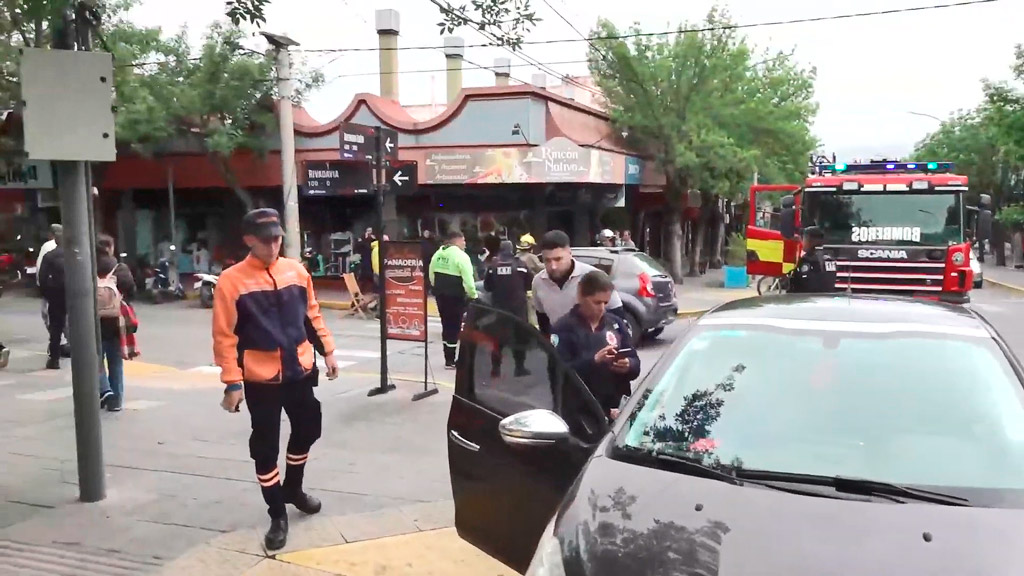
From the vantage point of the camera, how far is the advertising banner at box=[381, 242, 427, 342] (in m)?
9.63

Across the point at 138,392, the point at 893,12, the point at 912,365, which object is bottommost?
the point at 138,392

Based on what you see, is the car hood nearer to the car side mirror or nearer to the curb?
the car side mirror

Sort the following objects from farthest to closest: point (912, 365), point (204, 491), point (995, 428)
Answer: point (204, 491) < point (912, 365) < point (995, 428)

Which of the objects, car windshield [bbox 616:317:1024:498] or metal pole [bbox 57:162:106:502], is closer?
car windshield [bbox 616:317:1024:498]

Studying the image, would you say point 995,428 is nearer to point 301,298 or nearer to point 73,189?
point 301,298

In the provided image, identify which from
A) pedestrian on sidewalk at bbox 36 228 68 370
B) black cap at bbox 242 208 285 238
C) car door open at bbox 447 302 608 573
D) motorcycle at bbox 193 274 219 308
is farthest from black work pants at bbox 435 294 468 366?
motorcycle at bbox 193 274 219 308

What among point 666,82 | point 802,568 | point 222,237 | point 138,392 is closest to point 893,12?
point 666,82

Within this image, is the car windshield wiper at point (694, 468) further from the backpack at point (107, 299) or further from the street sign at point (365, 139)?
the street sign at point (365, 139)

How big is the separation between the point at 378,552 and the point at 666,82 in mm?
20879

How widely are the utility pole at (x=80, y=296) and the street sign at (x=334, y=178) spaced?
15.1 metres

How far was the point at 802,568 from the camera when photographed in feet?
7.90

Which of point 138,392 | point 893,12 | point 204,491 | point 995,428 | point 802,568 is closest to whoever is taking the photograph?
point 802,568

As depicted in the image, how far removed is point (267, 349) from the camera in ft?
15.5

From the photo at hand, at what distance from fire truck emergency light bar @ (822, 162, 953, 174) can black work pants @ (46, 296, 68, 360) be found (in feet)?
37.4
